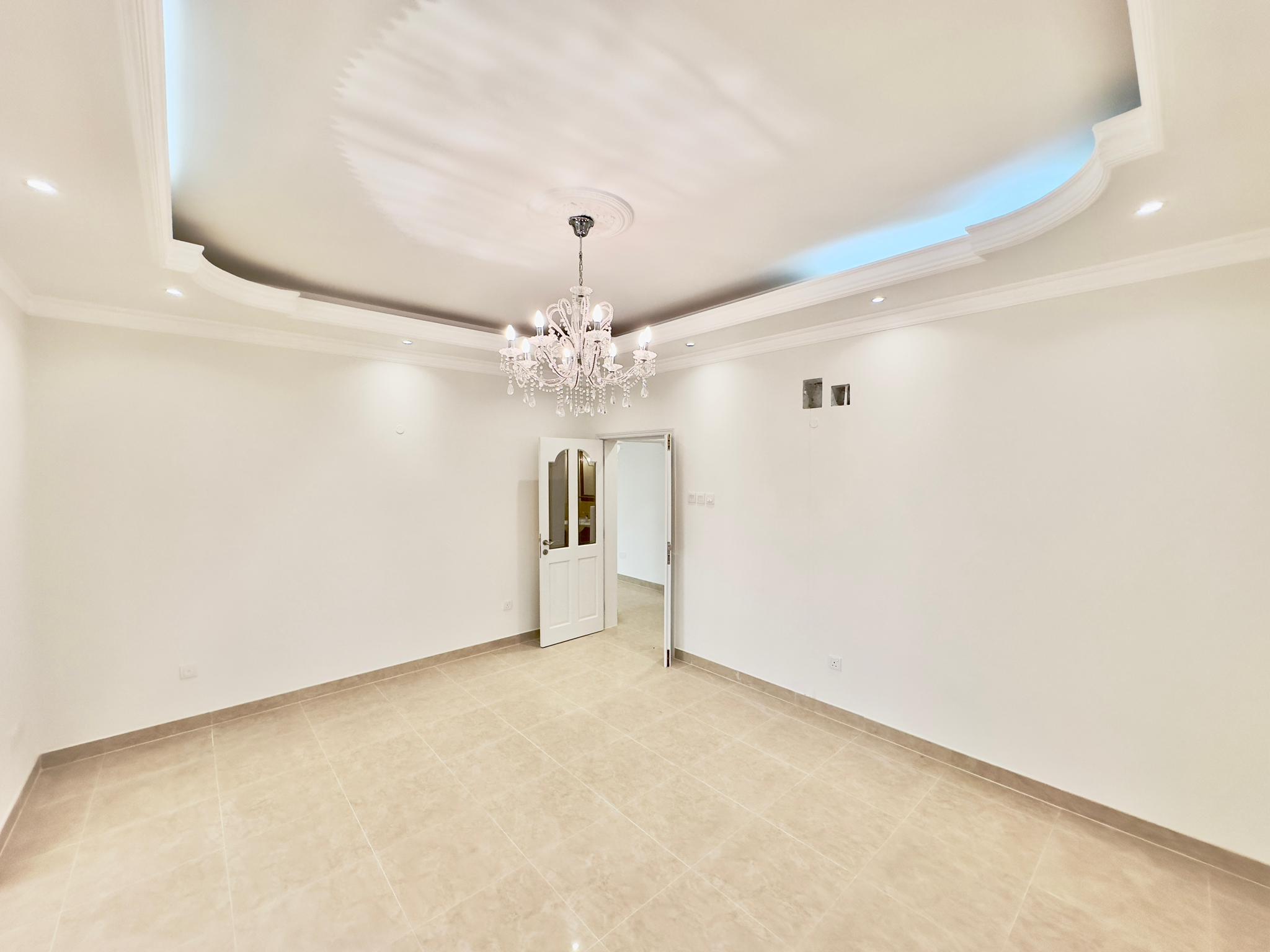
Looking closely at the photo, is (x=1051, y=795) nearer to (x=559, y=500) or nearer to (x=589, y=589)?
(x=589, y=589)

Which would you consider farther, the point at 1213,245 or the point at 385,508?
the point at 385,508

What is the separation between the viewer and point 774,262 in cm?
323

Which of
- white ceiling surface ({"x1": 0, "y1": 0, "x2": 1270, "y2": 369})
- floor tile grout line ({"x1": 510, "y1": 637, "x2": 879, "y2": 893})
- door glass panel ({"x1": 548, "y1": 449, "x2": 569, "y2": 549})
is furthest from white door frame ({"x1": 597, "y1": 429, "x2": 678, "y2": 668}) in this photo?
white ceiling surface ({"x1": 0, "y1": 0, "x2": 1270, "y2": 369})

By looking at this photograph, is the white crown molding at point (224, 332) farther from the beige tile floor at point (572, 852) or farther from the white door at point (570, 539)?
the beige tile floor at point (572, 852)

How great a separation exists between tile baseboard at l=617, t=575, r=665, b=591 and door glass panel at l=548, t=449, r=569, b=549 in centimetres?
203

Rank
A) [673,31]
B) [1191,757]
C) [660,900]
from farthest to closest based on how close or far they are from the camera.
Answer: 1. [1191,757]
2. [660,900]
3. [673,31]

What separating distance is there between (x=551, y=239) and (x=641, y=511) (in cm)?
509

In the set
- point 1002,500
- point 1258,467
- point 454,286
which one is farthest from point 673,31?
point 1258,467

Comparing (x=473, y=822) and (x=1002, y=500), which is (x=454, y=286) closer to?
(x=473, y=822)

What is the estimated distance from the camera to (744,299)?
3.42m

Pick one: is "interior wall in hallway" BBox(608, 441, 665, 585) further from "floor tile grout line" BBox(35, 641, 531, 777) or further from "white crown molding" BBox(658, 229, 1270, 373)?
"white crown molding" BBox(658, 229, 1270, 373)

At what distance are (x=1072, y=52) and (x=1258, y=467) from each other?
1.98m

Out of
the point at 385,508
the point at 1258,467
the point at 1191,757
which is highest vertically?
the point at 1258,467

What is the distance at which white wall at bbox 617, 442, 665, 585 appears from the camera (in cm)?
730
